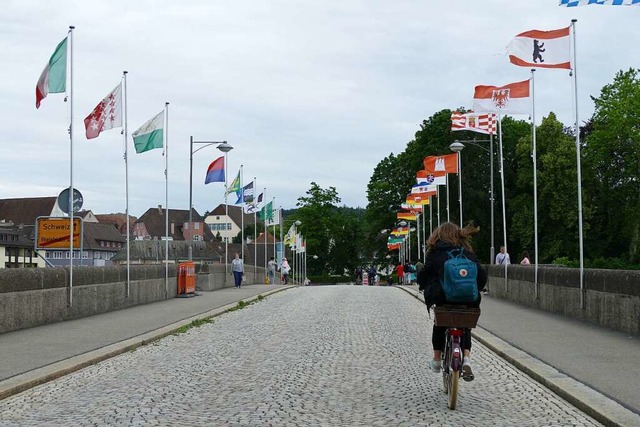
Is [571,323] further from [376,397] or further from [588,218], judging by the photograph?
[588,218]

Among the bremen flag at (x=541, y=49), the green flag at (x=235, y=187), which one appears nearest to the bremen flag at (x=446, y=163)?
the green flag at (x=235, y=187)

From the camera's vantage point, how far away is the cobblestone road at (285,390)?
823 cm

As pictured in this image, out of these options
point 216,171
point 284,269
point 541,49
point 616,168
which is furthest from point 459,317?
point 616,168

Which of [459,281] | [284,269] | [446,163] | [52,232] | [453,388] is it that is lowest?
[284,269]

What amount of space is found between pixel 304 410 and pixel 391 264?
282 ft

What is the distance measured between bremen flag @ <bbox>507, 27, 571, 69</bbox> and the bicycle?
12773 millimetres

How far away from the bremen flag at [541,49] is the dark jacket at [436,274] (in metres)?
12.4

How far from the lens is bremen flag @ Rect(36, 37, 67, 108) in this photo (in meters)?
19.9

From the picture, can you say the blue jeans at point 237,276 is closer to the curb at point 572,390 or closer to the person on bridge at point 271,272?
the person on bridge at point 271,272

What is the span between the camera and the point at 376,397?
31.0ft

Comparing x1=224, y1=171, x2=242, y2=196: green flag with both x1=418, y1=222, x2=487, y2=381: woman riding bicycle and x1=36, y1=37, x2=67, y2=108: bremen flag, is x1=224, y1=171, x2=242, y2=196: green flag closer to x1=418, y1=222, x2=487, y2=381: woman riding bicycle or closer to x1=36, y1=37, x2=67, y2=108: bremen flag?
x1=36, y1=37, x2=67, y2=108: bremen flag

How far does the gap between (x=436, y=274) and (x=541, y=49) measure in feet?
41.9

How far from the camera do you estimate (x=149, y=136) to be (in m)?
27.6

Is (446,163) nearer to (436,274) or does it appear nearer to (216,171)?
(216,171)
